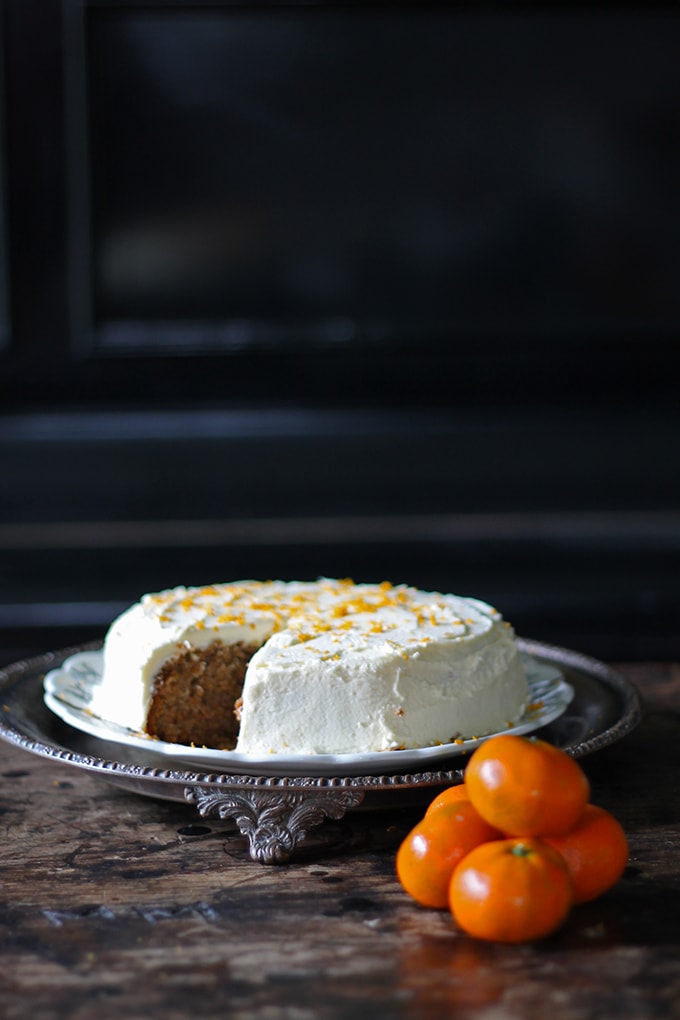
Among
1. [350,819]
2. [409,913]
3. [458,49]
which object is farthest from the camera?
[458,49]

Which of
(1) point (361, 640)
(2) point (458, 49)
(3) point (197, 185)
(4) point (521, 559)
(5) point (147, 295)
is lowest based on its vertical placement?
(4) point (521, 559)

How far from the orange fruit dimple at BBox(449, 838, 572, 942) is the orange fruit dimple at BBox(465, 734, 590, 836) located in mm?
26

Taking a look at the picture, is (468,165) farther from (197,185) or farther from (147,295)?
(147,295)

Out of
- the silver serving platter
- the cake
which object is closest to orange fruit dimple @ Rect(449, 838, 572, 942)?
the silver serving platter

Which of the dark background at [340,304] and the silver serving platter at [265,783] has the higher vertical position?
the dark background at [340,304]

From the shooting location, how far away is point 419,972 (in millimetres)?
1021

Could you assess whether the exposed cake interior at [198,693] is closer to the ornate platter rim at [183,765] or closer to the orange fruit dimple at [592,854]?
the ornate platter rim at [183,765]

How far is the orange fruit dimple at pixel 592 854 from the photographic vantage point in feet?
3.64

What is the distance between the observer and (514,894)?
104cm

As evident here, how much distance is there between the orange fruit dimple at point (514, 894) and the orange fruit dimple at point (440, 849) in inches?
2.1

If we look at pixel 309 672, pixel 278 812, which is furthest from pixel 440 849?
pixel 309 672

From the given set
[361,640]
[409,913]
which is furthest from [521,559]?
[409,913]

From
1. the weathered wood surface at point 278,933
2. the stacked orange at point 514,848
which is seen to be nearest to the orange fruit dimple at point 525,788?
the stacked orange at point 514,848

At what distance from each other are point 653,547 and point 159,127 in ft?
6.21
